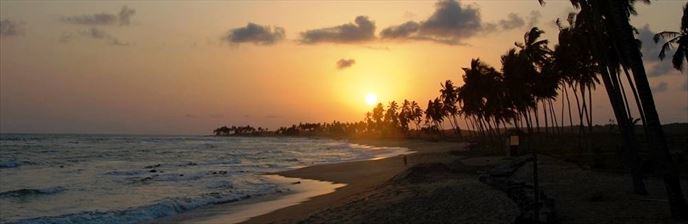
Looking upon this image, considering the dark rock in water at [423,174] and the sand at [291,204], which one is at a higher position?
the dark rock in water at [423,174]

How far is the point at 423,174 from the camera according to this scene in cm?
2480

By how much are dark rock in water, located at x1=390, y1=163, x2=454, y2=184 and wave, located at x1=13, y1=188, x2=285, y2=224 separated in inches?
276

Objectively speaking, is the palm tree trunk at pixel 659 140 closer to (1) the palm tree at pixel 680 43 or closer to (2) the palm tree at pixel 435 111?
(1) the palm tree at pixel 680 43

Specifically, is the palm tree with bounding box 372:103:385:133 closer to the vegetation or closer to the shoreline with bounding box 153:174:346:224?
the vegetation

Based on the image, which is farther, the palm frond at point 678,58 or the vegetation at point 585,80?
the palm frond at point 678,58

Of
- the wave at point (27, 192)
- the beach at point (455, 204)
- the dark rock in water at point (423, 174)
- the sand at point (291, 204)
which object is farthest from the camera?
the wave at point (27, 192)

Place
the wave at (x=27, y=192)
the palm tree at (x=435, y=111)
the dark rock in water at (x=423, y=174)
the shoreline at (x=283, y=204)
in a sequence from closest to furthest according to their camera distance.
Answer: the shoreline at (x=283, y=204) < the dark rock in water at (x=423, y=174) < the wave at (x=27, y=192) < the palm tree at (x=435, y=111)

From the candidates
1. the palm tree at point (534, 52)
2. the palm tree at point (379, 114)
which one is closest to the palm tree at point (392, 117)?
the palm tree at point (379, 114)

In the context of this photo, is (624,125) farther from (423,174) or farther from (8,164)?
(8,164)

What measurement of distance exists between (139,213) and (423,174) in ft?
40.6

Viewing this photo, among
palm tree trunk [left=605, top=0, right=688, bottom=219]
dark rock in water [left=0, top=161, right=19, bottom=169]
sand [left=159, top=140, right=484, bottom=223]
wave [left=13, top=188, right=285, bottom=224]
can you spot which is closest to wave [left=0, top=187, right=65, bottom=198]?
wave [left=13, top=188, right=285, bottom=224]

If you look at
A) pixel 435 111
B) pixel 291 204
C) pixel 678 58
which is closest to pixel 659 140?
pixel 291 204

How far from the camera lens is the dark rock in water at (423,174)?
75.2 ft

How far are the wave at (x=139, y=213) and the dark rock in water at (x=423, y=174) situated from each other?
→ 7.00 meters
